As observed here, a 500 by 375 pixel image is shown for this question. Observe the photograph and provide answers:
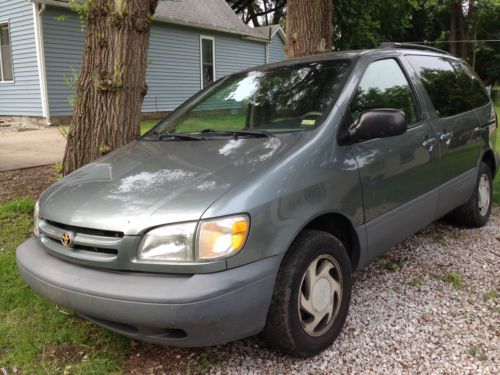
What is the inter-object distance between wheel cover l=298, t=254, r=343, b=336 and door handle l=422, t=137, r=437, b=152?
1.38 meters

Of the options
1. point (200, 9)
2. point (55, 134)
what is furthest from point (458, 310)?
point (200, 9)

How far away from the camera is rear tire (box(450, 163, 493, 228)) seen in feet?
15.3

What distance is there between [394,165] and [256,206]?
1.34m

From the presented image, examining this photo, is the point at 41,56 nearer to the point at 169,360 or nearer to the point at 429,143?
the point at 429,143

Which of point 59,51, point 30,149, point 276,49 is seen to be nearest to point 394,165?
point 30,149

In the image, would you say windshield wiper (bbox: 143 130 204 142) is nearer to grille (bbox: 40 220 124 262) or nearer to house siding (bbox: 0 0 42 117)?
grille (bbox: 40 220 124 262)

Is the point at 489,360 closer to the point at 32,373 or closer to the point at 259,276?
the point at 259,276

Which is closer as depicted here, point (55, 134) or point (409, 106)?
point (409, 106)

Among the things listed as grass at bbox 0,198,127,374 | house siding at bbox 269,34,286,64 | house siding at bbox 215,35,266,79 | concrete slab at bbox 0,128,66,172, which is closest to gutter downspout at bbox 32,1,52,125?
concrete slab at bbox 0,128,66,172

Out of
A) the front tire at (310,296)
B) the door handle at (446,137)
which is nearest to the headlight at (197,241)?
the front tire at (310,296)

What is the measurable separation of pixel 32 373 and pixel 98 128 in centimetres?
287

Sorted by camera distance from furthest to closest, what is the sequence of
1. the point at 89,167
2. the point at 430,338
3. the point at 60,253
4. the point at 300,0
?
the point at 300,0, the point at 89,167, the point at 430,338, the point at 60,253

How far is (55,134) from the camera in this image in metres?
11.3

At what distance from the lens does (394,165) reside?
3203 mm
